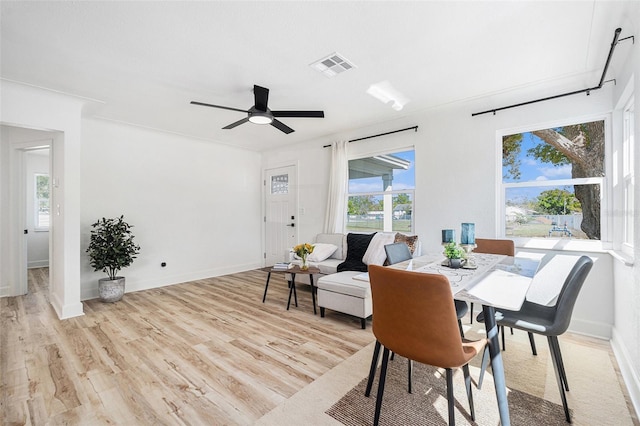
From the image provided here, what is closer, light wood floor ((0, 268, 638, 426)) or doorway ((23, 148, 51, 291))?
light wood floor ((0, 268, 638, 426))

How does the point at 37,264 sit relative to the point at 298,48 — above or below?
below

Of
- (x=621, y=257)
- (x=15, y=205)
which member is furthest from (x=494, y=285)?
(x=15, y=205)

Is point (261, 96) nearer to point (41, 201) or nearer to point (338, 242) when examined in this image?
point (338, 242)

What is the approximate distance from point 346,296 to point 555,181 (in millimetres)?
2681

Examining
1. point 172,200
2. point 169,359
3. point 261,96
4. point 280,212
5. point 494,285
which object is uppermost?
point 261,96

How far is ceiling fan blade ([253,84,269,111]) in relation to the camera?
2910 mm

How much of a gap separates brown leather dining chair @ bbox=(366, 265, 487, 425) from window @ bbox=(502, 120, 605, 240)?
2.44 meters

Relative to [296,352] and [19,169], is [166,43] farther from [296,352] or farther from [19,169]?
[19,169]

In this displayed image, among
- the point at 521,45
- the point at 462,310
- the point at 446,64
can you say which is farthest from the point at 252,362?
the point at 521,45

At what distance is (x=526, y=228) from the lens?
3303 mm

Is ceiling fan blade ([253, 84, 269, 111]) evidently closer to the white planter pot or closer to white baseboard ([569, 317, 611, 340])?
the white planter pot

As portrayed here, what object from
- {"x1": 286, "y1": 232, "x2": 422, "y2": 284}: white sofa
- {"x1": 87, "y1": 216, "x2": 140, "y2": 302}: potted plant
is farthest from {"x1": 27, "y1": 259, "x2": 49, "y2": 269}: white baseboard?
{"x1": 286, "y1": 232, "x2": 422, "y2": 284}: white sofa

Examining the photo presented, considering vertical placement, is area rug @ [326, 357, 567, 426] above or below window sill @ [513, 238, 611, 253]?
below

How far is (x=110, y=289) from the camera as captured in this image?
392 cm
